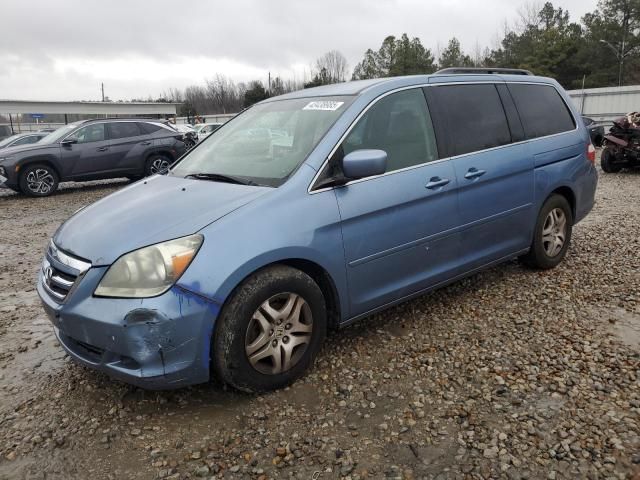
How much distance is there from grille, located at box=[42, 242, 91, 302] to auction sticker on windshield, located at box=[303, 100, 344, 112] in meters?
1.80

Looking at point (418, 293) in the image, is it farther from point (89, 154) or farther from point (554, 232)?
point (89, 154)

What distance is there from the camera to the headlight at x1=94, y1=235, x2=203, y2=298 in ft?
8.26

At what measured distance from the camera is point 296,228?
9.34 ft

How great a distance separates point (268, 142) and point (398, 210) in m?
1.02

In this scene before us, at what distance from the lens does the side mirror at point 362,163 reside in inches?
118

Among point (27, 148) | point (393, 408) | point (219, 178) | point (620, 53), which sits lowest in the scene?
point (393, 408)

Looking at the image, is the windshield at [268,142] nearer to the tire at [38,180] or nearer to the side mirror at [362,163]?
the side mirror at [362,163]

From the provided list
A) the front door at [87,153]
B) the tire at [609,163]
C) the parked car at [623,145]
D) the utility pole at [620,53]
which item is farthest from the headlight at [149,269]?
the utility pole at [620,53]

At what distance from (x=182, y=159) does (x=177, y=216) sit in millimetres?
1393

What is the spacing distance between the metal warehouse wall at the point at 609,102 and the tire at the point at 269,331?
86.1 feet

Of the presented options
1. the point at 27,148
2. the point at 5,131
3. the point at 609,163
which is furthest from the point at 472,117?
the point at 5,131

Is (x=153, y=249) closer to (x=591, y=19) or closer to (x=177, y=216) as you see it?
(x=177, y=216)

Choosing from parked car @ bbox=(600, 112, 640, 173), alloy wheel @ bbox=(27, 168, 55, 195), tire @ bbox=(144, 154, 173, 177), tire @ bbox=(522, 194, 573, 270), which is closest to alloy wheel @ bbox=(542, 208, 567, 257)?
tire @ bbox=(522, 194, 573, 270)

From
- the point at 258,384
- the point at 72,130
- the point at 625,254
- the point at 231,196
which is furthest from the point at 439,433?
the point at 72,130
